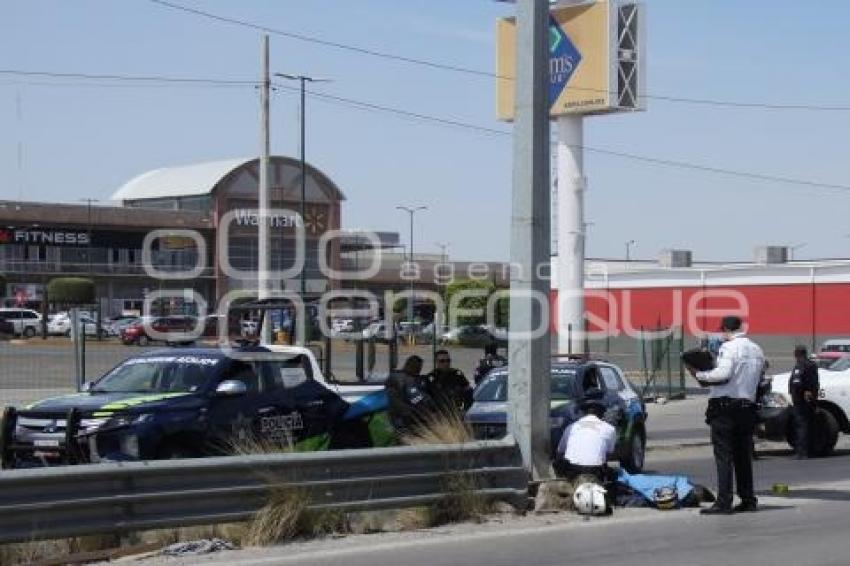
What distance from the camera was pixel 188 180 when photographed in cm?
9238

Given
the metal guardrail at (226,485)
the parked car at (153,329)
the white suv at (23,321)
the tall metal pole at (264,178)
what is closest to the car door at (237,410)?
the metal guardrail at (226,485)

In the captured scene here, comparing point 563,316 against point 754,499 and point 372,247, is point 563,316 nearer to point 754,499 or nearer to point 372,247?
point 754,499

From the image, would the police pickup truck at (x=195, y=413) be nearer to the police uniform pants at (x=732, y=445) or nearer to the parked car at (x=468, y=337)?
the police uniform pants at (x=732, y=445)

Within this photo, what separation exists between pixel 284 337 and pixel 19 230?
64953 millimetres

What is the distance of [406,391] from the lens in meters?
15.0

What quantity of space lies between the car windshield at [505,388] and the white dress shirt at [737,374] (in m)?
4.51

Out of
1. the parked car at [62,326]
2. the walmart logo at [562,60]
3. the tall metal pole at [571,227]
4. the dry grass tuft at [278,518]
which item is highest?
the walmart logo at [562,60]

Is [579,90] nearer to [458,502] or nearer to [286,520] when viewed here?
[458,502]

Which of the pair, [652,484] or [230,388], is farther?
[230,388]

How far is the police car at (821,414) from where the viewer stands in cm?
1994

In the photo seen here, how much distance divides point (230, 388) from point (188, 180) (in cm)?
8007

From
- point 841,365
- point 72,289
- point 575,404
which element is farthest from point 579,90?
point 72,289

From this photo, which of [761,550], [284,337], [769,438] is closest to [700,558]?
[761,550]

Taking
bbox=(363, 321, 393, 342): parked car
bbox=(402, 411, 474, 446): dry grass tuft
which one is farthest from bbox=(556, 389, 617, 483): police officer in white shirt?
bbox=(363, 321, 393, 342): parked car
